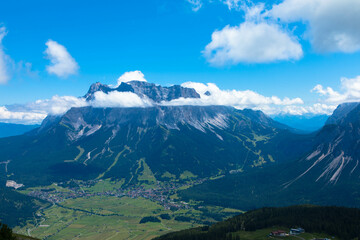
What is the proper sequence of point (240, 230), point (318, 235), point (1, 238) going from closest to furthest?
1. point (1, 238)
2. point (318, 235)
3. point (240, 230)

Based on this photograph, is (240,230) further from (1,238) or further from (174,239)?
(1,238)

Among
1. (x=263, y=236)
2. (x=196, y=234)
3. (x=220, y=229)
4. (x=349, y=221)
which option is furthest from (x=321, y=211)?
(x=196, y=234)

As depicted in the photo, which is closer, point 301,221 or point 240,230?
point 301,221

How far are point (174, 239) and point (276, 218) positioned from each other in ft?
225

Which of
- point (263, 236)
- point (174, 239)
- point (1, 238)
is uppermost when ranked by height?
point (1, 238)

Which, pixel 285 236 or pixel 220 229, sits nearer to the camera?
pixel 285 236

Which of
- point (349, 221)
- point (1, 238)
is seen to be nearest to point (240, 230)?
point (349, 221)

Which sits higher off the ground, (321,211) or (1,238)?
(1,238)

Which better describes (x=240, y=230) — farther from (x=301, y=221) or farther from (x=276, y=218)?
(x=301, y=221)

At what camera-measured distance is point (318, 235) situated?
161 metres

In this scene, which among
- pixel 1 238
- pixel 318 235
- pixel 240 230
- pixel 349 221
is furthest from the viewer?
pixel 240 230

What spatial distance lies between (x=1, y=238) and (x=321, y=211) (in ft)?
592

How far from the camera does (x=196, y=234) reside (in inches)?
7815

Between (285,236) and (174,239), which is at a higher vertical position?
(285,236)
